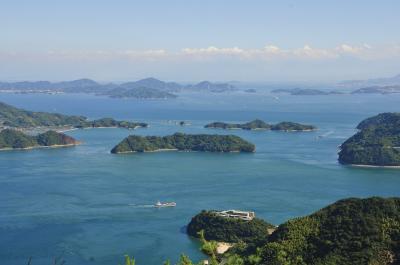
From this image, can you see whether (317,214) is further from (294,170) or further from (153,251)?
(294,170)

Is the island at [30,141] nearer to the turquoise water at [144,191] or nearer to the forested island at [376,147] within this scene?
the turquoise water at [144,191]

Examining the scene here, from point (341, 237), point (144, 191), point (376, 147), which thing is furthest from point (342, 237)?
point (376, 147)

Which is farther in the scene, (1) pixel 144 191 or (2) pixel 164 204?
(1) pixel 144 191

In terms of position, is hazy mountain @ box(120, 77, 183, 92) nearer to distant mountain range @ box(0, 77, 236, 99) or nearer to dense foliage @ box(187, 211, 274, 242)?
distant mountain range @ box(0, 77, 236, 99)

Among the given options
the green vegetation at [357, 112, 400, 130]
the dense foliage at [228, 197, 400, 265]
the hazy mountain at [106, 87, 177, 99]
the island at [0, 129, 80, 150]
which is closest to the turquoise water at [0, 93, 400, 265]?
the island at [0, 129, 80, 150]

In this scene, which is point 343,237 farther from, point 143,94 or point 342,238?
point 143,94

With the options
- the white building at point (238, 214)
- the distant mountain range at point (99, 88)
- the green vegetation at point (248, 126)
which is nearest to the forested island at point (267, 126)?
the green vegetation at point (248, 126)
